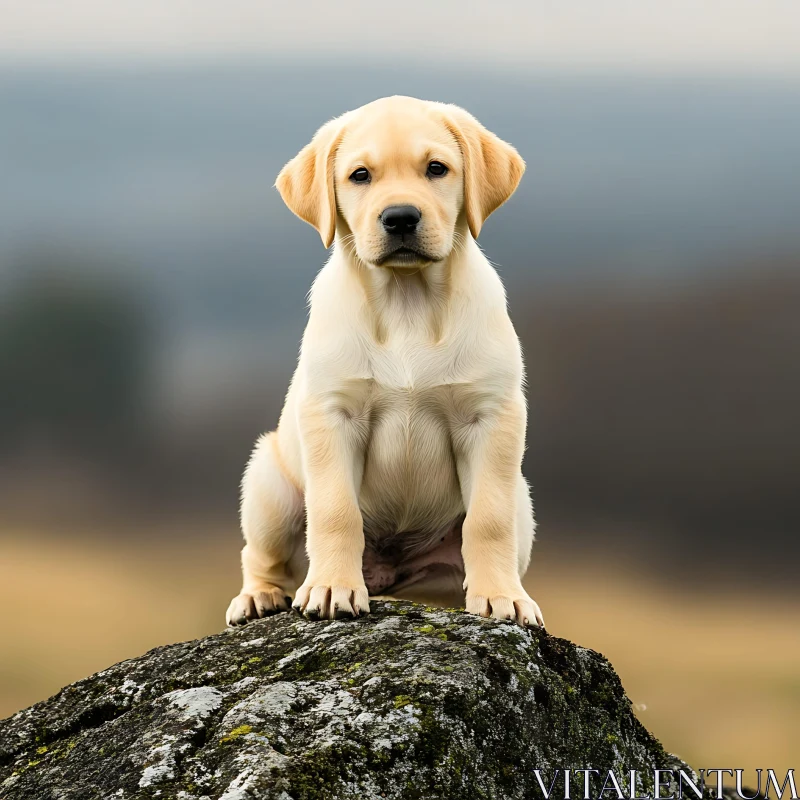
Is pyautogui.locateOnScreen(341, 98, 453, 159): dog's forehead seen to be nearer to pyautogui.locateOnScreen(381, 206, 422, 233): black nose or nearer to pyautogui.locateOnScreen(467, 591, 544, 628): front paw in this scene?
pyautogui.locateOnScreen(381, 206, 422, 233): black nose

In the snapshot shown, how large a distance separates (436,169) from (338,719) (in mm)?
2774

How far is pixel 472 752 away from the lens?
4.05m

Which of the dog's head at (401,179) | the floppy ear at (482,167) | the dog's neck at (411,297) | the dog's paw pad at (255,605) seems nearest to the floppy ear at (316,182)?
the dog's head at (401,179)

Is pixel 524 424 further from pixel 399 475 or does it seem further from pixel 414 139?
pixel 414 139

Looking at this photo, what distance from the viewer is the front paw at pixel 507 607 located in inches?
201

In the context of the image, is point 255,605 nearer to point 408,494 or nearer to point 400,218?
point 408,494

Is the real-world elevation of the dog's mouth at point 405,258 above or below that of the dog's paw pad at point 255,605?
above

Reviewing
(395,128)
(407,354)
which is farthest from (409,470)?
(395,128)

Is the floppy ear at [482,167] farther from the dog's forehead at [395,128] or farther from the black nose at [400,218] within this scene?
the black nose at [400,218]

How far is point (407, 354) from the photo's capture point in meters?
5.40

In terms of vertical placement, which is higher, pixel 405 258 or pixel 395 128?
pixel 395 128

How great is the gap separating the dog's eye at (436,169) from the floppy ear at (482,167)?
0.17 meters

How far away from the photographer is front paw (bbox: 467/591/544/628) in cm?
511

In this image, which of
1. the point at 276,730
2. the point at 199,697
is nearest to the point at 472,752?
the point at 276,730
